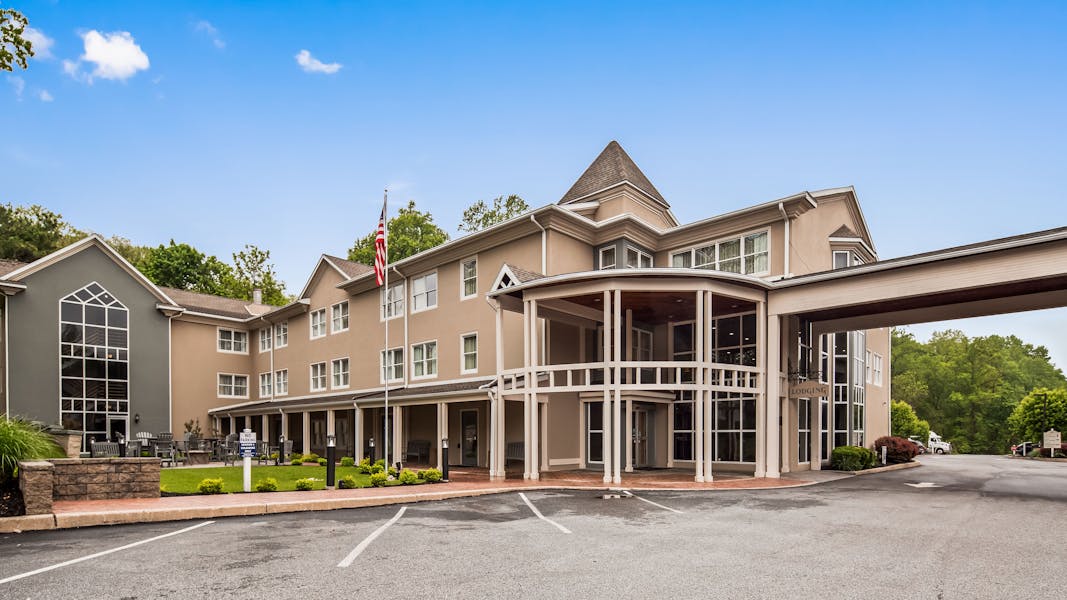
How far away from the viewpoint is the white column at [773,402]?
18.8 m

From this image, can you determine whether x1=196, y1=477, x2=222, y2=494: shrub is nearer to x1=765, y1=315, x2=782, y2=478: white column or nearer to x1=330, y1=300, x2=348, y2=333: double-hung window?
x1=765, y1=315, x2=782, y2=478: white column

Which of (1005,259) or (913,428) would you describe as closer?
(1005,259)

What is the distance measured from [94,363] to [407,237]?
87.0 feet

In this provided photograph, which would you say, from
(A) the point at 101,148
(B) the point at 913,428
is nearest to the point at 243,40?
(A) the point at 101,148

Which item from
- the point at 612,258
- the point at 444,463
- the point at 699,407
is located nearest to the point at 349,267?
the point at 612,258

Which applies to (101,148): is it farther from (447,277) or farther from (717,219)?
(717,219)

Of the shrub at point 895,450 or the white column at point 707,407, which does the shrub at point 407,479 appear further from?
the shrub at point 895,450

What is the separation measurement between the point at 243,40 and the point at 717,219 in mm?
15728

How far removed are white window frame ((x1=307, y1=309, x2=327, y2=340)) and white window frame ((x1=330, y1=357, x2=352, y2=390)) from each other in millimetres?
1838

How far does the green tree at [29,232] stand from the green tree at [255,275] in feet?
40.9

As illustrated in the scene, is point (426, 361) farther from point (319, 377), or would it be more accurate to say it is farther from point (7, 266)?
point (7, 266)

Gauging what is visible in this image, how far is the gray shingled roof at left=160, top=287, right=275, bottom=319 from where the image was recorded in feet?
118

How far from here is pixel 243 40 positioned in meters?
20.1

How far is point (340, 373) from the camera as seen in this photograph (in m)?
31.6
